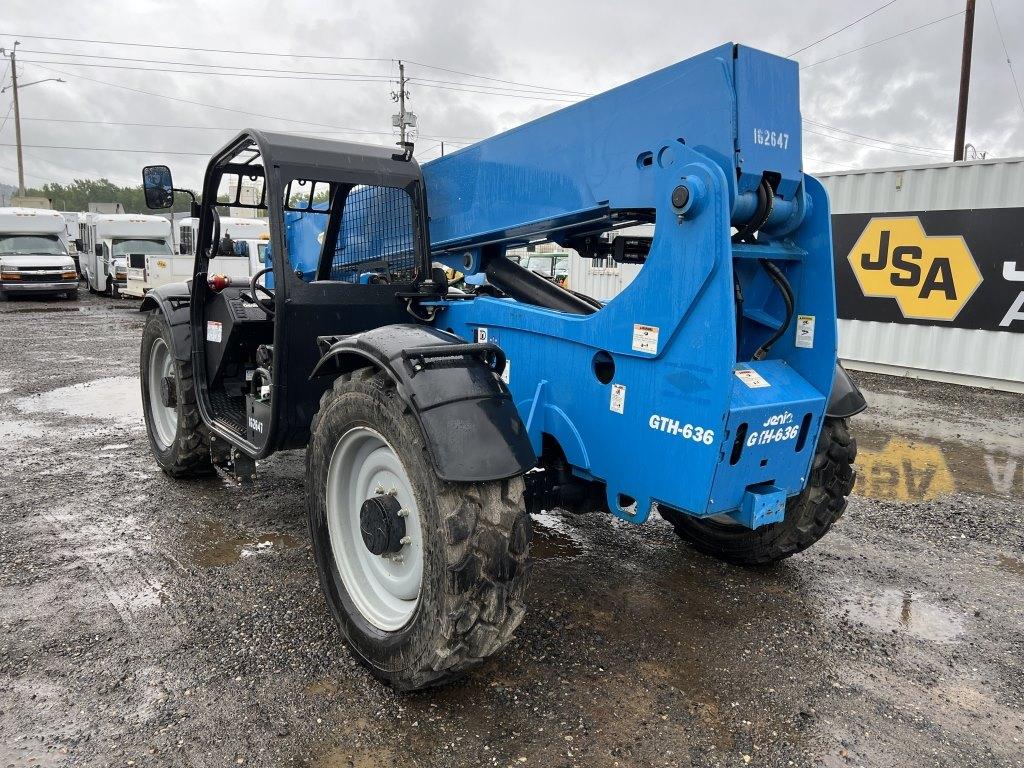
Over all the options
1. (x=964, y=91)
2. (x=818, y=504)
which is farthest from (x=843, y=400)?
(x=964, y=91)

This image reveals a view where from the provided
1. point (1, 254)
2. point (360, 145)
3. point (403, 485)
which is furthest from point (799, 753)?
point (1, 254)

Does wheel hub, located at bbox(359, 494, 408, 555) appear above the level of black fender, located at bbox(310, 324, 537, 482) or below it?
below

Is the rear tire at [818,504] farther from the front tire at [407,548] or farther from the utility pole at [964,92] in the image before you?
the utility pole at [964,92]

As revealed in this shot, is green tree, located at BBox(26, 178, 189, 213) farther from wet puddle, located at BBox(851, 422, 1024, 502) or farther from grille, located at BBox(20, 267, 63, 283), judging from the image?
wet puddle, located at BBox(851, 422, 1024, 502)

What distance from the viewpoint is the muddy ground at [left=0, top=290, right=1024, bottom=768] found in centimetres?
257

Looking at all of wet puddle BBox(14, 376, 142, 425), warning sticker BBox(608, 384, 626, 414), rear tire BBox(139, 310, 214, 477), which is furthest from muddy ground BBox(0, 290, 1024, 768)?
wet puddle BBox(14, 376, 142, 425)

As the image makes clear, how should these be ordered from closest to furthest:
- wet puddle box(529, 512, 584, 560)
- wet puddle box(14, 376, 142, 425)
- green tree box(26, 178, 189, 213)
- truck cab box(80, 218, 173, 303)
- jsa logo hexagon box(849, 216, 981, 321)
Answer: wet puddle box(529, 512, 584, 560) < wet puddle box(14, 376, 142, 425) < jsa logo hexagon box(849, 216, 981, 321) < truck cab box(80, 218, 173, 303) < green tree box(26, 178, 189, 213)

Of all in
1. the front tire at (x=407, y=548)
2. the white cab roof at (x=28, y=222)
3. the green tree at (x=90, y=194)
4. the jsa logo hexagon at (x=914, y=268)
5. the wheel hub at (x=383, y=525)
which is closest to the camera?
the front tire at (x=407, y=548)

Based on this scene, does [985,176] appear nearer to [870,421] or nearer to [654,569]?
[870,421]

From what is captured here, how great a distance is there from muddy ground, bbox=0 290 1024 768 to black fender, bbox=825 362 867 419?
0.97 meters

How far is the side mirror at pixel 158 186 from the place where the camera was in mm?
4332

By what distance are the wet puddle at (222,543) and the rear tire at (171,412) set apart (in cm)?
72

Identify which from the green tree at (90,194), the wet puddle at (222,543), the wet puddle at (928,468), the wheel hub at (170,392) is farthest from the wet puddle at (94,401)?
the green tree at (90,194)

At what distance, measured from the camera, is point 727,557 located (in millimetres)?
4094
